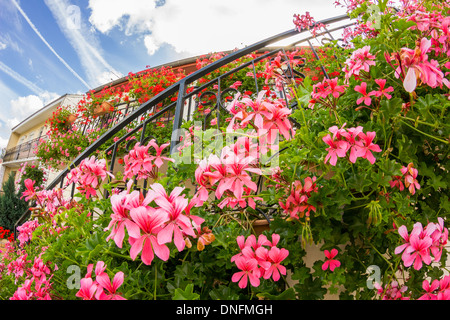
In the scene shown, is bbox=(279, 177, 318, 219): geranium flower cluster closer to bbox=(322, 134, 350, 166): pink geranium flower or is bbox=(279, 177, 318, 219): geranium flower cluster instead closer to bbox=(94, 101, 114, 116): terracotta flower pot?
bbox=(322, 134, 350, 166): pink geranium flower

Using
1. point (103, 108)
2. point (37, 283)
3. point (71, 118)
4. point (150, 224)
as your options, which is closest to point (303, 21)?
point (150, 224)

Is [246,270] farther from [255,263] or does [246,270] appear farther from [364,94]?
[364,94]

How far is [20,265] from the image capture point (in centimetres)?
193

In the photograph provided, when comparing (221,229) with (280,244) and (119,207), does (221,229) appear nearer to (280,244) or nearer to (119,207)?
(280,244)

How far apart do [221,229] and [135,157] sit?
493 mm

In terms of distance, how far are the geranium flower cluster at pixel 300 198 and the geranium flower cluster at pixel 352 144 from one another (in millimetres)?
145

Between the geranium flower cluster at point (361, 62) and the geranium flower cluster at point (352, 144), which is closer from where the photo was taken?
the geranium flower cluster at point (352, 144)

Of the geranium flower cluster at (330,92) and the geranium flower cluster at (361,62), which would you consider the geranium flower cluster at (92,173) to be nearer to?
the geranium flower cluster at (330,92)

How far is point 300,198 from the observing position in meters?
1.05

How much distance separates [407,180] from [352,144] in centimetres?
27

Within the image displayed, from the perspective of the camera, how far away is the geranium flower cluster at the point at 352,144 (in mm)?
944

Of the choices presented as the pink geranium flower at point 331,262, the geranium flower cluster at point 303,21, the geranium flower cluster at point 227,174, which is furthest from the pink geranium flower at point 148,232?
the geranium flower cluster at point 303,21

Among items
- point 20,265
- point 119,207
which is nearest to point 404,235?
point 119,207

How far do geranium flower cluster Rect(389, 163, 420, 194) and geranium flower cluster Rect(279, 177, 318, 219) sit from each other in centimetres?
32
